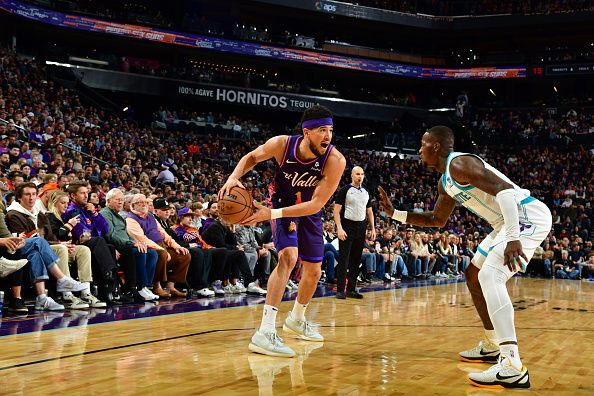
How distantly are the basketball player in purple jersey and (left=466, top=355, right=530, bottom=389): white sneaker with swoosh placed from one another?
137 centimetres

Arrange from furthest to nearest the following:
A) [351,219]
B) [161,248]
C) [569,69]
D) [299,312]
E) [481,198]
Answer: [569,69], [351,219], [161,248], [299,312], [481,198]

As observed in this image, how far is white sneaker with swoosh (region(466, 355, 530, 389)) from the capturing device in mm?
3818

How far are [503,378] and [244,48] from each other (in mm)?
29029

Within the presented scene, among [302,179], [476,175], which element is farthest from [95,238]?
[476,175]

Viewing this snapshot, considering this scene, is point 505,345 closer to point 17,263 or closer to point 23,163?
point 17,263

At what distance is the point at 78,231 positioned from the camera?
7.40 metres

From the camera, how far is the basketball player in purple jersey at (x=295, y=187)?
4715 mm

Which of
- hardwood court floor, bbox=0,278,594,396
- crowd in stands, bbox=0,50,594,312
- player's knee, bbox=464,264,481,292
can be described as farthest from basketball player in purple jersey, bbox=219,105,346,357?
crowd in stands, bbox=0,50,594,312

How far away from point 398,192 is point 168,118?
10117 millimetres

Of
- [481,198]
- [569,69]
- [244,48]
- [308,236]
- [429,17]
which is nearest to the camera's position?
[481,198]

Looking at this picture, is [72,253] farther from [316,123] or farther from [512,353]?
[512,353]

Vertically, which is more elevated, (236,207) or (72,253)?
(236,207)

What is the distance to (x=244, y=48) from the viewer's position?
31.3 meters

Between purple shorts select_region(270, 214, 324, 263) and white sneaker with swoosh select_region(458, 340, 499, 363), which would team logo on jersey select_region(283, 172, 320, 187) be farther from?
white sneaker with swoosh select_region(458, 340, 499, 363)
